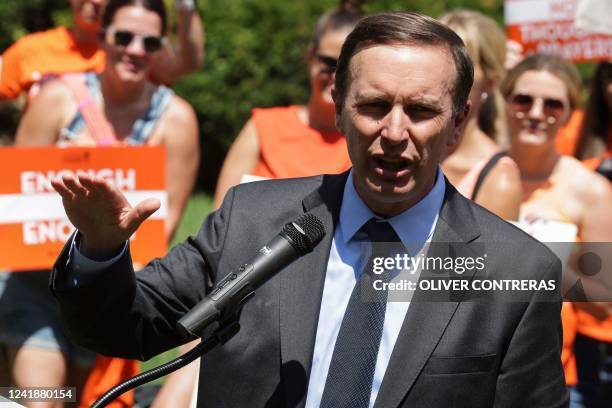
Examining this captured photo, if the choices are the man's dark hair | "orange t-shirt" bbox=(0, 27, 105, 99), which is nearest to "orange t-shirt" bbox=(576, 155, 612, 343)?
the man's dark hair

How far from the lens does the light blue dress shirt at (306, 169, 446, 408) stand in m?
2.34

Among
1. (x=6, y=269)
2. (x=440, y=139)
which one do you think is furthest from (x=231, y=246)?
(x=6, y=269)

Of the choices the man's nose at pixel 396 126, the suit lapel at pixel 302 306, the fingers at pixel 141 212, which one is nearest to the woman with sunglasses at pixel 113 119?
the suit lapel at pixel 302 306

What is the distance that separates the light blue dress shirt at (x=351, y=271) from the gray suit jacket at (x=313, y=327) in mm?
30

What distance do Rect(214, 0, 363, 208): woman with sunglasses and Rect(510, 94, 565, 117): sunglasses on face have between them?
79 centimetres

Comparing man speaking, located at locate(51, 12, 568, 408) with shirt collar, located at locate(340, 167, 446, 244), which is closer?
man speaking, located at locate(51, 12, 568, 408)

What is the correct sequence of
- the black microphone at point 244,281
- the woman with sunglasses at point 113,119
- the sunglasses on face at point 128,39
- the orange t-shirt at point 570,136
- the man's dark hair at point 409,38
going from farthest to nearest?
the orange t-shirt at point 570,136 → the sunglasses on face at point 128,39 → the woman with sunglasses at point 113,119 → the man's dark hair at point 409,38 → the black microphone at point 244,281

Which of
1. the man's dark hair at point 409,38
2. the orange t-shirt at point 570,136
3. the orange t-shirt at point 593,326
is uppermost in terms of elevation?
the man's dark hair at point 409,38

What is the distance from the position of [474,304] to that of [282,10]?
9523 mm

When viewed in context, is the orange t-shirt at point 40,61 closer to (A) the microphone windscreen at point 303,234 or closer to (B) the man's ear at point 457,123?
(B) the man's ear at point 457,123

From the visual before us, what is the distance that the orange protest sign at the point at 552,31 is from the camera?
5.49 m

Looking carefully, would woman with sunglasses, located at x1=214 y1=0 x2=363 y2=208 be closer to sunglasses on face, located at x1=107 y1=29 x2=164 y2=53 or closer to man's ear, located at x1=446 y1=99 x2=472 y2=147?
sunglasses on face, located at x1=107 y1=29 x2=164 y2=53

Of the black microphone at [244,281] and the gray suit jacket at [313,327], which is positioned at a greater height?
the black microphone at [244,281]

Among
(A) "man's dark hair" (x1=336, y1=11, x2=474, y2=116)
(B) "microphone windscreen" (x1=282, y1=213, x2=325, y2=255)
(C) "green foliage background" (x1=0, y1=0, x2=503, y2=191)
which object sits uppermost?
(A) "man's dark hair" (x1=336, y1=11, x2=474, y2=116)
